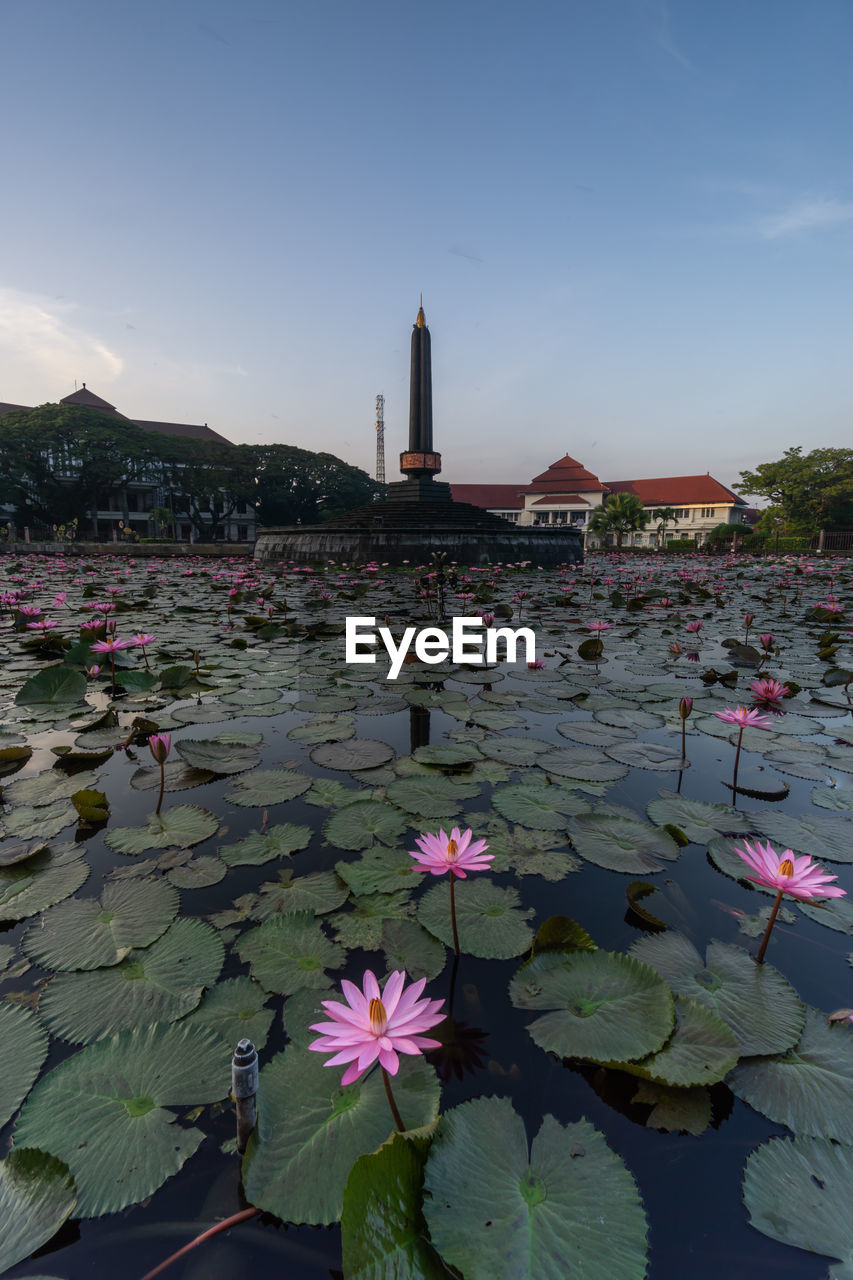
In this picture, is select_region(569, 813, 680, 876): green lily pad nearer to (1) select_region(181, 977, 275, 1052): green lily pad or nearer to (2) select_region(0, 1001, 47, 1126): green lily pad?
(1) select_region(181, 977, 275, 1052): green lily pad

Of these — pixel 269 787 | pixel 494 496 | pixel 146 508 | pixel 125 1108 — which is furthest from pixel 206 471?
pixel 125 1108

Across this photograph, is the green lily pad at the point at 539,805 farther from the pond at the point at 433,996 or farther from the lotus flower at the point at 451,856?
the lotus flower at the point at 451,856

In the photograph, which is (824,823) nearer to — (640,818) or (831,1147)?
(640,818)

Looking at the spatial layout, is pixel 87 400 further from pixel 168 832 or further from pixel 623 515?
pixel 168 832

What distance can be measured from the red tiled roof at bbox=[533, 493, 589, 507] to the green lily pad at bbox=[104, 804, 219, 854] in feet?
181

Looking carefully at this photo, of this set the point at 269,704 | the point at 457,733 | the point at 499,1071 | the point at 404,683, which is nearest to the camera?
the point at 499,1071

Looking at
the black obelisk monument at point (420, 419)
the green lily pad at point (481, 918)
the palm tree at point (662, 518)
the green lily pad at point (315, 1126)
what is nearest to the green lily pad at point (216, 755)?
the green lily pad at point (481, 918)

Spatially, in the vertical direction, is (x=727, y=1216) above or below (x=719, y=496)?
below

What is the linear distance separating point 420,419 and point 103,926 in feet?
65.1

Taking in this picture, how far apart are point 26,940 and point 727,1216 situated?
1.29 metres

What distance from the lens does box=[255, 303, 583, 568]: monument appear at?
40.2ft

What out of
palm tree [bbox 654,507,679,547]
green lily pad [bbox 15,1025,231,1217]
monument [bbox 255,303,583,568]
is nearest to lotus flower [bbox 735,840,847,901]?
green lily pad [bbox 15,1025,231,1217]

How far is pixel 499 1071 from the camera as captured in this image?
865 millimetres

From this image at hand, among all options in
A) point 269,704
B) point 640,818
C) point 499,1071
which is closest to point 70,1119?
point 499,1071
